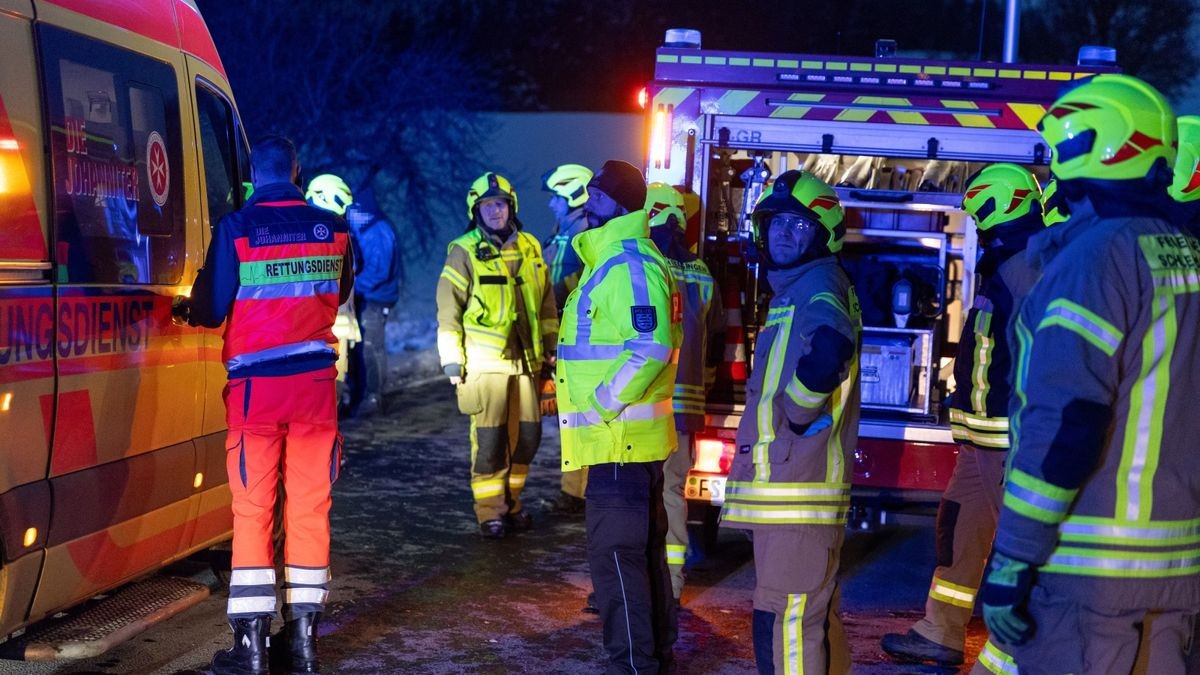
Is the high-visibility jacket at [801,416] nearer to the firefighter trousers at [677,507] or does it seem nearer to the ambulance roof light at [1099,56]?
the firefighter trousers at [677,507]

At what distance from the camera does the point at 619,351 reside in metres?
4.58

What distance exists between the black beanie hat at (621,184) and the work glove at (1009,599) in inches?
84.6

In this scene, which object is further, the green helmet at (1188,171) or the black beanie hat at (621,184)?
the green helmet at (1188,171)

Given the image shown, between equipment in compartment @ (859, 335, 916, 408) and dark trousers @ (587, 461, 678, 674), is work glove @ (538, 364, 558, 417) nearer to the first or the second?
equipment in compartment @ (859, 335, 916, 408)

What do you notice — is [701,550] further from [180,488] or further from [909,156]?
[180,488]

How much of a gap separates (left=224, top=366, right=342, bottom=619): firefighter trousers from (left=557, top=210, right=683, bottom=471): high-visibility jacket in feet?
2.97

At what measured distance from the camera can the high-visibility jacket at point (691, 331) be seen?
5777 millimetres

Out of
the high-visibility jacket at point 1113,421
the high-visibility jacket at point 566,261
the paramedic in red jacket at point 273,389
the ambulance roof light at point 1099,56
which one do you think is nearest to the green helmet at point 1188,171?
the ambulance roof light at point 1099,56

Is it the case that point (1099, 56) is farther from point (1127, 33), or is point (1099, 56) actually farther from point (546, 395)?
point (1127, 33)

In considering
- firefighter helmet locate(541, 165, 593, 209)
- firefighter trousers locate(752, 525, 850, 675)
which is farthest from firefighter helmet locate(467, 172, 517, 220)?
firefighter trousers locate(752, 525, 850, 675)

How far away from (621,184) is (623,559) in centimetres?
134

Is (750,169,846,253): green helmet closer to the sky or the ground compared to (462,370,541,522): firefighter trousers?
closer to the sky

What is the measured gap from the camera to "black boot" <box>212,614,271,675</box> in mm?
4672

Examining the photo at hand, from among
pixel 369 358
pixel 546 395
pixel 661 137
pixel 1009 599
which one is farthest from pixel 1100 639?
pixel 369 358
